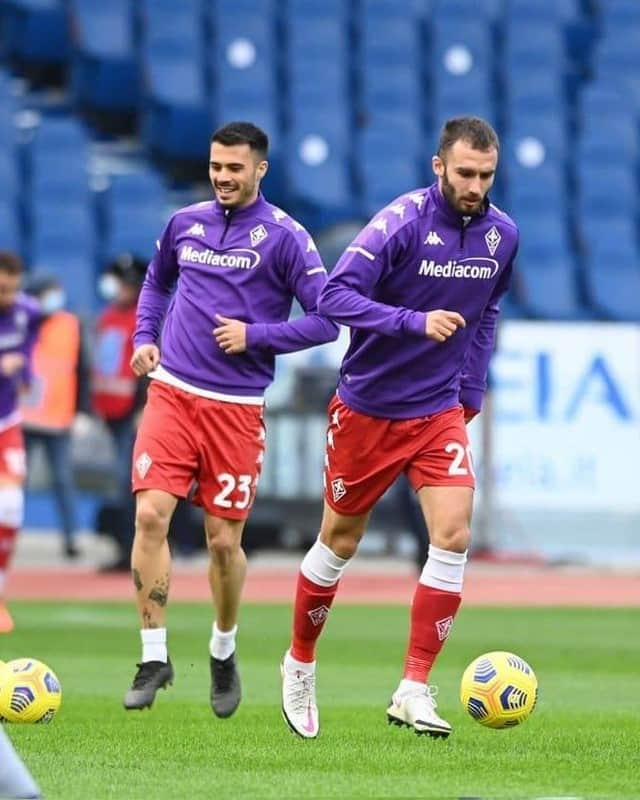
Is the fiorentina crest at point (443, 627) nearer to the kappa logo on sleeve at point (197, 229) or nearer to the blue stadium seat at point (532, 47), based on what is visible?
the kappa logo on sleeve at point (197, 229)

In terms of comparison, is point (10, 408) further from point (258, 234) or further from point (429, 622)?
point (429, 622)

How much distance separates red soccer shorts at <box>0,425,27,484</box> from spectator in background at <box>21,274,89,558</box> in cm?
551

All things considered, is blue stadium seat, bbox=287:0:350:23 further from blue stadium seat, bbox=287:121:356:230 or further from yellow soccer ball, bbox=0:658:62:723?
yellow soccer ball, bbox=0:658:62:723

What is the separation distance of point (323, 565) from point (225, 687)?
0.75m

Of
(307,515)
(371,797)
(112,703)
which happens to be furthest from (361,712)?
(307,515)

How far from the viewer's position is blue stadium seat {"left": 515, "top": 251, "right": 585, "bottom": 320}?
22.8 m

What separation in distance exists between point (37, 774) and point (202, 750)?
88cm

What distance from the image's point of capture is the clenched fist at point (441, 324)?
7016 millimetres

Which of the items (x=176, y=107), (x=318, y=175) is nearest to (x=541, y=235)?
(x=318, y=175)

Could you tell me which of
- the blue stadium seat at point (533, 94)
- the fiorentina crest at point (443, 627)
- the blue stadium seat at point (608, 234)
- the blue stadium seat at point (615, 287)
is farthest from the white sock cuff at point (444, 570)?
the blue stadium seat at point (533, 94)

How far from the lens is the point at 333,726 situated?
7.69 metres

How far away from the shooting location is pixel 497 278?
299 inches

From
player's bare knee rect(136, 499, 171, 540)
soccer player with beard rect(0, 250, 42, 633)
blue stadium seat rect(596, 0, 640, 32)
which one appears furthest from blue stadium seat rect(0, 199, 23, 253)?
player's bare knee rect(136, 499, 171, 540)

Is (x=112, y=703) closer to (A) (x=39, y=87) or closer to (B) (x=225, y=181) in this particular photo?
(B) (x=225, y=181)
